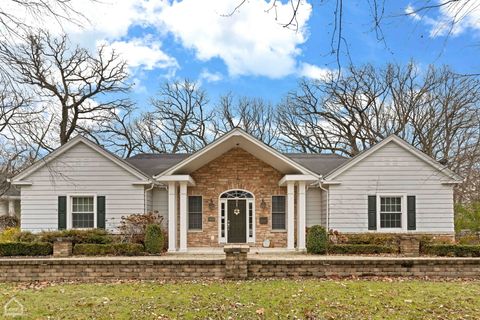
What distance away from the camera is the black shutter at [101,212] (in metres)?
17.3

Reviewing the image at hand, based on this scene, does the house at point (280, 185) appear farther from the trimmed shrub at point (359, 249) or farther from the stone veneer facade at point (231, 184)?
the trimmed shrub at point (359, 249)

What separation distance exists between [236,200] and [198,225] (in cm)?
185

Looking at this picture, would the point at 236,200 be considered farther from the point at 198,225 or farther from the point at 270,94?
the point at 270,94

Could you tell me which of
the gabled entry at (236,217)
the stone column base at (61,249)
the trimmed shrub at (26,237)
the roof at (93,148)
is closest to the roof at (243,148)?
the roof at (93,148)

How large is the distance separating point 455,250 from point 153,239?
9921 mm

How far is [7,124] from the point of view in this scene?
227 inches

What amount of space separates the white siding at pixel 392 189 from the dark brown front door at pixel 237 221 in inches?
138

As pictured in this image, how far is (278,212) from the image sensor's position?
18.3 meters

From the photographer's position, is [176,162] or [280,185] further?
[176,162]

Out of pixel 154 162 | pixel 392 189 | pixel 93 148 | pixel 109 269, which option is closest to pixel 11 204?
pixel 154 162

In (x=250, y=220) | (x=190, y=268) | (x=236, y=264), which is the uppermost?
(x=250, y=220)

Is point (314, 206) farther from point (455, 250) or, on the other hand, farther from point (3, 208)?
point (3, 208)

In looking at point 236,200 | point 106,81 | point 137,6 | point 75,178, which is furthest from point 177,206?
point 106,81

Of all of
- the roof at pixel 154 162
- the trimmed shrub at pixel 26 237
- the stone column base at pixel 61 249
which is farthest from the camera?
the roof at pixel 154 162
